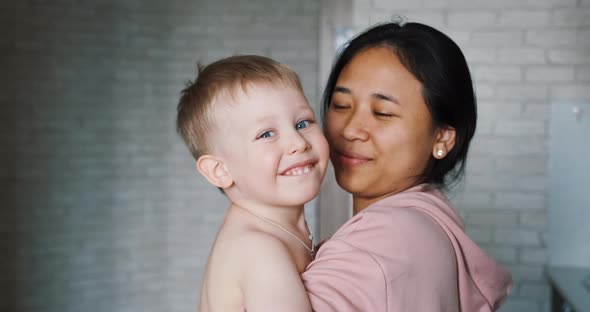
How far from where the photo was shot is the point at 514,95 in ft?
9.67

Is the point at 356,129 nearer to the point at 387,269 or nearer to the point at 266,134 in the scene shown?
the point at 266,134

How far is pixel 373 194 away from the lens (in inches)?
57.6

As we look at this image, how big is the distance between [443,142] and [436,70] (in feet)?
0.68

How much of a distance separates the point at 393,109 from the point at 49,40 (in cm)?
349

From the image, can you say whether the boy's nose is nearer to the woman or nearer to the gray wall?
the woman

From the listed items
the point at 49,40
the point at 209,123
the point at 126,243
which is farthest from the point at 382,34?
the point at 126,243

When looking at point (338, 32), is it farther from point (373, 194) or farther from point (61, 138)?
point (373, 194)

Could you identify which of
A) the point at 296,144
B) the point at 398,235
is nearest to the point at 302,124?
the point at 296,144

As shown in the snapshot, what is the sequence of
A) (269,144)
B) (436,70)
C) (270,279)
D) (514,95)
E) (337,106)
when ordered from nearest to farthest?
(270,279), (269,144), (436,70), (337,106), (514,95)

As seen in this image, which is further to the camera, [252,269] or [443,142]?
[443,142]

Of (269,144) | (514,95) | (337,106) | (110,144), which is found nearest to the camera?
(269,144)

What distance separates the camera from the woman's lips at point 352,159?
4.63ft

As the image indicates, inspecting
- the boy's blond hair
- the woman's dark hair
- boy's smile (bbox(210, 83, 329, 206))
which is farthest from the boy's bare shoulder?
the woman's dark hair

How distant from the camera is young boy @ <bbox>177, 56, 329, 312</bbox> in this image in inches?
43.0
